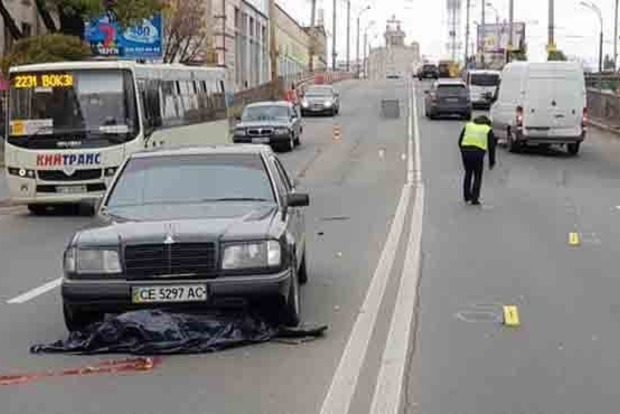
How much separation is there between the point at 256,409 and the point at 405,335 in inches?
102

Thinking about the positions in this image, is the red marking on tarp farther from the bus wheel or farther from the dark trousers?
the bus wheel

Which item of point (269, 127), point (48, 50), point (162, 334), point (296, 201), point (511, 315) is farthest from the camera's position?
point (269, 127)

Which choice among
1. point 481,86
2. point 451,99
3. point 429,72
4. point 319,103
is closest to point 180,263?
point 451,99

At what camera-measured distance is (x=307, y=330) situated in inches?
383

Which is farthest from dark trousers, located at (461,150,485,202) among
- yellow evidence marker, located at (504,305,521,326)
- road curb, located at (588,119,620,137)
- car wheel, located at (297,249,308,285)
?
road curb, located at (588,119,620,137)

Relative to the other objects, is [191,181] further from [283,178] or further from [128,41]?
[128,41]

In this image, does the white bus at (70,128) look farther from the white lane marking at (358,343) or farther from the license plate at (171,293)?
the license plate at (171,293)

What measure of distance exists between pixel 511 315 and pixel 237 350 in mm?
2796

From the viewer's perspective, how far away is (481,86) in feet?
203

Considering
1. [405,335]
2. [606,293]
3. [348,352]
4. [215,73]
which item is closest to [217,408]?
[348,352]

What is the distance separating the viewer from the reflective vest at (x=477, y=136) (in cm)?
2259

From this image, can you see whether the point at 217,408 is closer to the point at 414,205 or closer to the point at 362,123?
the point at 414,205

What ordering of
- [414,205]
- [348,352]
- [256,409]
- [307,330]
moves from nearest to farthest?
1. [256,409]
2. [348,352]
3. [307,330]
4. [414,205]

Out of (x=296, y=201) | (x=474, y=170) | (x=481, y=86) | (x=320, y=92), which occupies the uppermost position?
(x=481, y=86)
